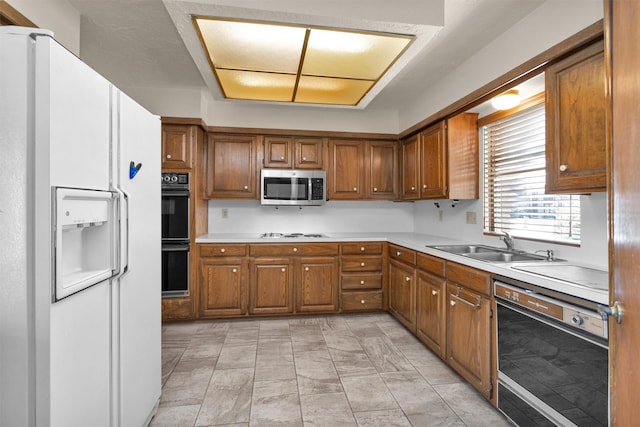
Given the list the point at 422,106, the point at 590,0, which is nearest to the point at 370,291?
the point at 422,106

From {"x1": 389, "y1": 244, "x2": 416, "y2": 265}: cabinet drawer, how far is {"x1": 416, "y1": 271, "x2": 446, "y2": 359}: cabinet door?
182 millimetres

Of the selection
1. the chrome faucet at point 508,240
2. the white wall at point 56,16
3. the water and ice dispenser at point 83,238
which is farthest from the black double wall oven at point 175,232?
the chrome faucet at point 508,240

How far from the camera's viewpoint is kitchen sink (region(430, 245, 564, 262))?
2.33 metres

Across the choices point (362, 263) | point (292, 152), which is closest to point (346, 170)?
point (292, 152)

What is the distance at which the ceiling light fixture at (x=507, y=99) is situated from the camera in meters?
2.38

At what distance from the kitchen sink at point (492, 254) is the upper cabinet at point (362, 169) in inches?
51.7

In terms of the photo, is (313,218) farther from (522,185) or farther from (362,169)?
(522,185)

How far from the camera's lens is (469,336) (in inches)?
84.2

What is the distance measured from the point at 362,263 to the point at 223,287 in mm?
1558

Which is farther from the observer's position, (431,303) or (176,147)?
(176,147)

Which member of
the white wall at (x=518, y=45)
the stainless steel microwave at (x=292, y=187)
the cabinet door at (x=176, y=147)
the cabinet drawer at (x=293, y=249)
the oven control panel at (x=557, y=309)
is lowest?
the oven control panel at (x=557, y=309)

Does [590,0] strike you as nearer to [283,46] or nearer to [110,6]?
[283,46]

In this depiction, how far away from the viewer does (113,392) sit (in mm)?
1359

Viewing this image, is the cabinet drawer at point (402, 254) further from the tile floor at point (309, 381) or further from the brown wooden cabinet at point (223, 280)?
the brown wooden cabinet at point (223, 280)
